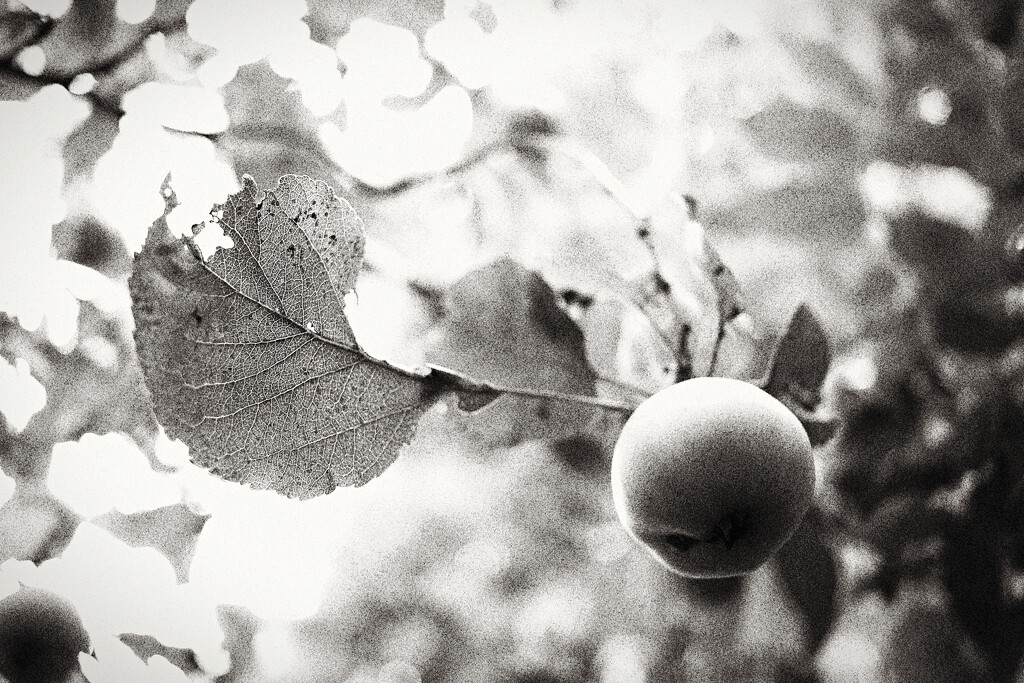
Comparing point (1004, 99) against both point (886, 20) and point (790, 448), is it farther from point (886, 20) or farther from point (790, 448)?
point (790, 448)

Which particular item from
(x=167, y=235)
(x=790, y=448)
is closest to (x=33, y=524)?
(x=167, y=235)

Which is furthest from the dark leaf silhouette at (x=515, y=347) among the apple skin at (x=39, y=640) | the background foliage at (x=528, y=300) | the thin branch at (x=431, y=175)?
the apple skin at (x=39, y=640)

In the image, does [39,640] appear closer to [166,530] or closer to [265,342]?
[166,530]

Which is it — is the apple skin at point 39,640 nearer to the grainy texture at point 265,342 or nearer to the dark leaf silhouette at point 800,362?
the grainy texture at point 265,342

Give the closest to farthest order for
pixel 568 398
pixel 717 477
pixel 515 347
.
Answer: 1. pixel 717 477
2. pixel 568 398
3. pixel 515 347

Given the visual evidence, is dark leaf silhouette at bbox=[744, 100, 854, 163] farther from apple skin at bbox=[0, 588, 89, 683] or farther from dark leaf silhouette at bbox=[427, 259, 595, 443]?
apple skin at bbox=[0, 588, 89, 683]

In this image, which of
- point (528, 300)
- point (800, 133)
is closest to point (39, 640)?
point (528, 300)
